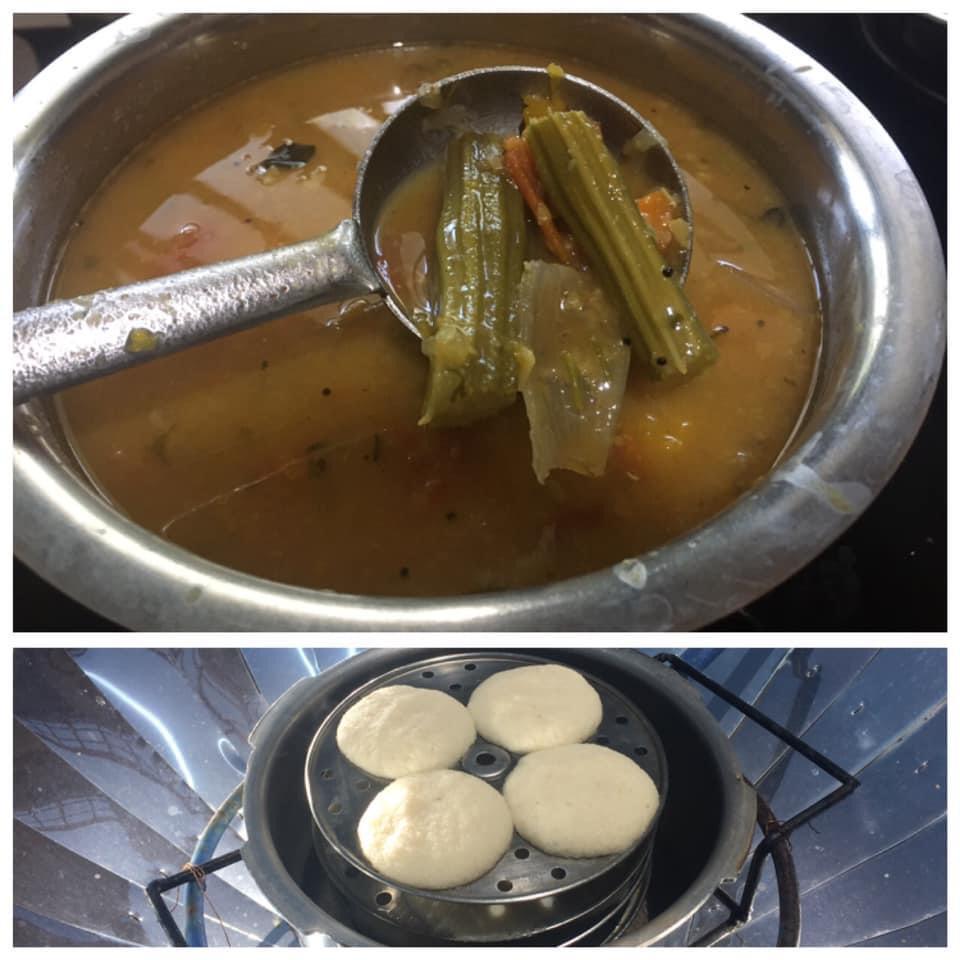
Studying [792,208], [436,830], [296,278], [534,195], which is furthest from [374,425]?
[792,208]

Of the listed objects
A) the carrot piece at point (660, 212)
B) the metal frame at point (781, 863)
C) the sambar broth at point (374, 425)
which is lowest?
the metal frame at point (781, 863)

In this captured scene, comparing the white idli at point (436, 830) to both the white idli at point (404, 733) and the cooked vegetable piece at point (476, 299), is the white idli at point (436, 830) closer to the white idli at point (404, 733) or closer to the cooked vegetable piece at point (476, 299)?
the white idli at point (404, 733)

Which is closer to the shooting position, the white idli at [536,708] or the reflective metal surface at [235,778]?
the reflective metal surface at [235,778]

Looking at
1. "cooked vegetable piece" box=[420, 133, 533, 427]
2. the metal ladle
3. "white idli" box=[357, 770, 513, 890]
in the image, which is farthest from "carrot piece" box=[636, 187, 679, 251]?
"white idli" box=[357, 770, 513, 890]

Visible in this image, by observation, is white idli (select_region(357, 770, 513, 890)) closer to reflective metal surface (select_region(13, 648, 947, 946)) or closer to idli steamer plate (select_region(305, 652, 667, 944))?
idli steamer plate (select_region(305, 652, 667, 944))

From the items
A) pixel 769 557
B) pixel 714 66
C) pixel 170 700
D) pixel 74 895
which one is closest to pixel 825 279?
pixel 714 66

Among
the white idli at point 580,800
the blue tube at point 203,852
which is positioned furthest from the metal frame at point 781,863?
the blue tube at point 203,852

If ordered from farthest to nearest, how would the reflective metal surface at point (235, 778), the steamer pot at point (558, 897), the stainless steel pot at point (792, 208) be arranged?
1. the reflective metal surface at point (235, 778)
2. the steamer pot at point (558, 897)
3. the stainless steel pot at point (792, 208)
